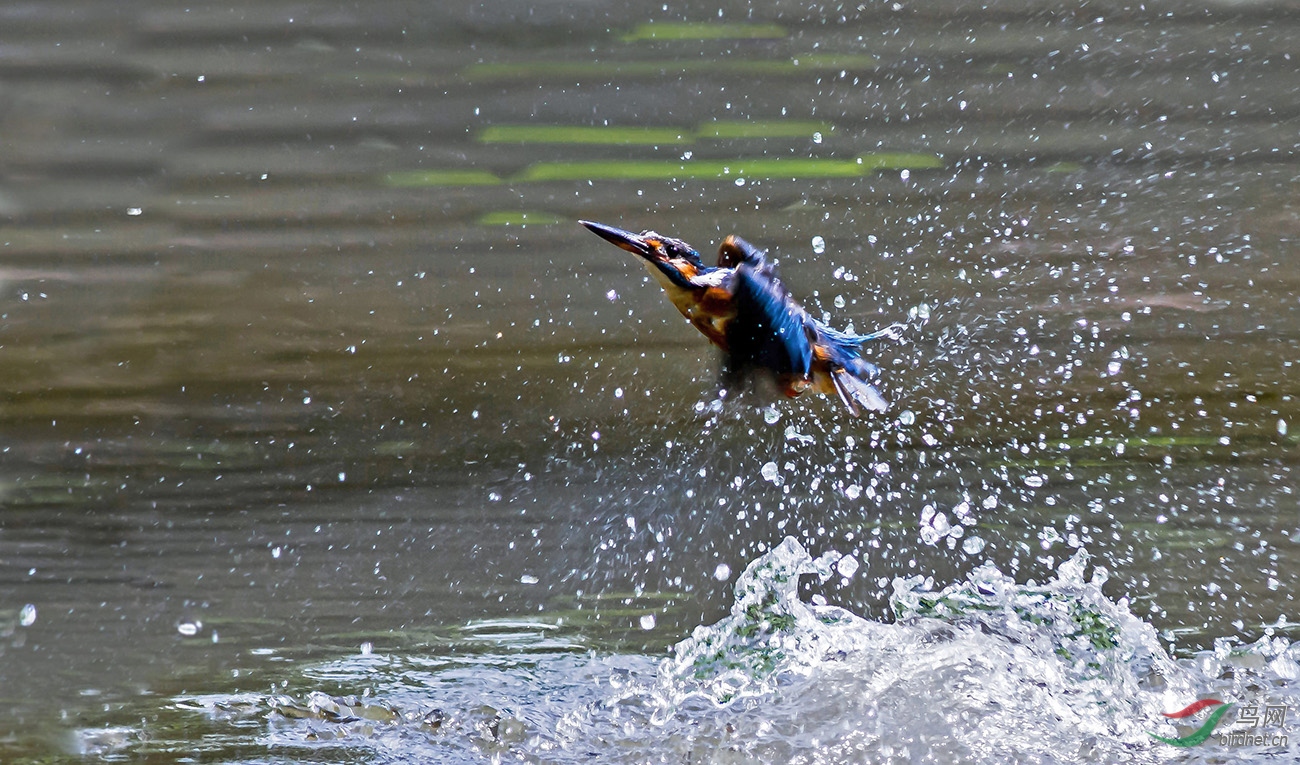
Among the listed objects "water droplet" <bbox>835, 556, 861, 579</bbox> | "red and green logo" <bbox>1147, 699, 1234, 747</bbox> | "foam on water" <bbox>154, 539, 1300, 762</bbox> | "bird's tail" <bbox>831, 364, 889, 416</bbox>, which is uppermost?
"bird's tail" <bbox>831, 364, 889, 416</bbox>

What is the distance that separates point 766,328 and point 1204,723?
1.69 ft

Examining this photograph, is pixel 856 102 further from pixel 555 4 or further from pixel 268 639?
pixel 268 639

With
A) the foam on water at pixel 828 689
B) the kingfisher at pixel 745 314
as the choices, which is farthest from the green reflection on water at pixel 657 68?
the foam on water at pixel 828 689

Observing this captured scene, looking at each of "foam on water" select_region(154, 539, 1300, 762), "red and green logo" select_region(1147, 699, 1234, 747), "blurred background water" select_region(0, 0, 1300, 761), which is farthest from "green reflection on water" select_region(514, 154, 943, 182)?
"red and green logo" select_region(1147, 699, 1234, 747)

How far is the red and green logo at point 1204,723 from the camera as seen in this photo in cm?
79

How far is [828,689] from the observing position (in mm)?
830

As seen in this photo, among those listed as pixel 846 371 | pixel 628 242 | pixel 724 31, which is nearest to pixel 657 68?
pixel 724 31

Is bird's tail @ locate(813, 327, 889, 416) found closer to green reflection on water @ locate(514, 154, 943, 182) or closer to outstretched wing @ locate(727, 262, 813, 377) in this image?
outstretched wing @ locate(727, 262, 813, 377)

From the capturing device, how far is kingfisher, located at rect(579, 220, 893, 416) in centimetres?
68

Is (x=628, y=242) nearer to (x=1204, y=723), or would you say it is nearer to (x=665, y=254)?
(x=665, y=254)

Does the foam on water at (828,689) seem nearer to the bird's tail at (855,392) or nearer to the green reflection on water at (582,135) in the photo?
the bird's tail at (855,392)

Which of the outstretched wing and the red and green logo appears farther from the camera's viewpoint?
the red and green logo

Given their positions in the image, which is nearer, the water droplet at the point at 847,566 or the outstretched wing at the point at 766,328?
the outstretched wing at the point at 766,328

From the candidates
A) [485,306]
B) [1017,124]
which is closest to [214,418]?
[485,306]
